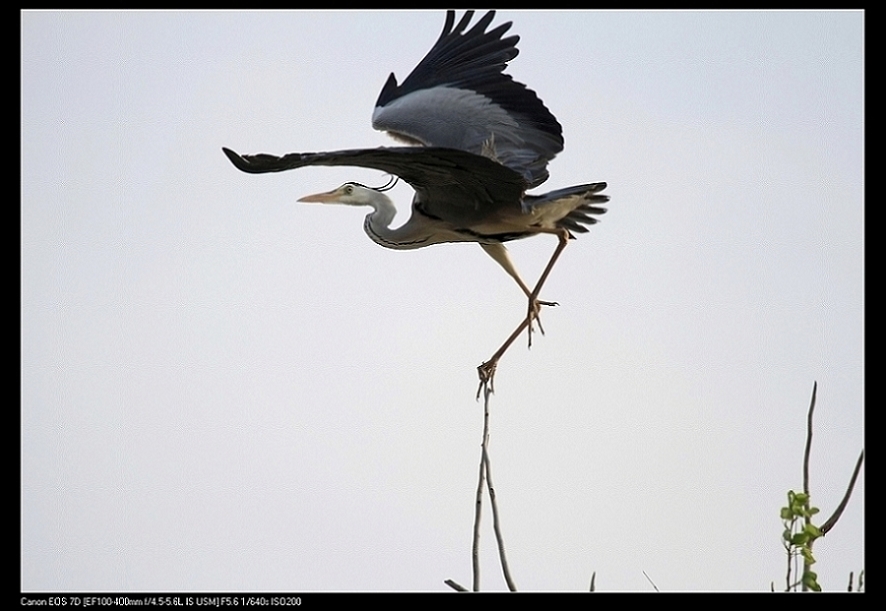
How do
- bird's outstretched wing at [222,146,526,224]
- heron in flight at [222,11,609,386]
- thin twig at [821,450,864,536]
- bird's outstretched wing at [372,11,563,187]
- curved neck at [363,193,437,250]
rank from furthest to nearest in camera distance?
1. bird's outstretched wing at [372,11,563,187]
2. curved neck at [363,193,437,250]
3. heron in flight at [222,11,609,386]
4. bird's outstretched wing at [222,146,526,224]
5. thin twig at [821,450,864,536]

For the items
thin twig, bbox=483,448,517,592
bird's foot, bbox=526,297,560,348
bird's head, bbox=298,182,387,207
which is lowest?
thin twig, bbox=483,448,517,592

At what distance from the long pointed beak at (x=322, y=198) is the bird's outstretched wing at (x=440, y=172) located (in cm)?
87

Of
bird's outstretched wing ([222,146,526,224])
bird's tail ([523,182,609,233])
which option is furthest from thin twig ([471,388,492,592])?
bird's tail ([523,182,609,233])

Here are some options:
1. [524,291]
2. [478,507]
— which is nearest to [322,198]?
[524,291]

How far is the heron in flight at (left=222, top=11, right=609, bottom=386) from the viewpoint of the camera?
6.02m

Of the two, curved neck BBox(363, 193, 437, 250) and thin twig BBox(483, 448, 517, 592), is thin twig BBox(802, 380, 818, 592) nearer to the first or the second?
thin twig BBox(483, 448, 517, 592)

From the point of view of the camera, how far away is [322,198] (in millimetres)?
6969

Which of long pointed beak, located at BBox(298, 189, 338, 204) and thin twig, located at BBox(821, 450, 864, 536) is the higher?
long pointed beak, located at BBox(298, 189, 338, 204)

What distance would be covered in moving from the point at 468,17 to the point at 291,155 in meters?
3.45

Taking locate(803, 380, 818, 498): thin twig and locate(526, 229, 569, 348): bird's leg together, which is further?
locate(526, 229, 569, 348): bird's leg

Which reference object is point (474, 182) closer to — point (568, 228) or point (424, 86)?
point (568, 228)

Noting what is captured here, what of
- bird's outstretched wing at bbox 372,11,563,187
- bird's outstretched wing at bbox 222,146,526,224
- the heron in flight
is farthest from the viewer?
bird's outstretched wing at bbox 372,11,563,187
